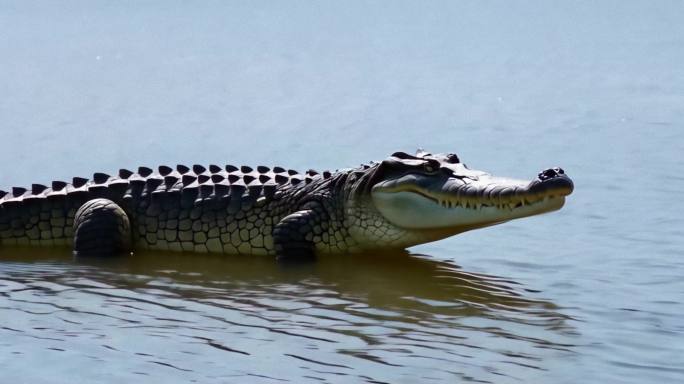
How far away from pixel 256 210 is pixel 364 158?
3363 mm

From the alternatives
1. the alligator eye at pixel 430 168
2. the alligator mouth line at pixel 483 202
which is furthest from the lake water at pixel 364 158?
the alligator eye at pixel 430 168

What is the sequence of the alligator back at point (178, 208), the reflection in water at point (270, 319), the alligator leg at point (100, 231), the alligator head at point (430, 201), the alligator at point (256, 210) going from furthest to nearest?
the alligator back at point (178, 208), the alligator leg at point (100, 231), the alligator at point (256, 210), the alligator head at point (430, 201), the reflection in water at point (270, 319)

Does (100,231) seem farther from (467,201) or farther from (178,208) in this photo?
(467,201)

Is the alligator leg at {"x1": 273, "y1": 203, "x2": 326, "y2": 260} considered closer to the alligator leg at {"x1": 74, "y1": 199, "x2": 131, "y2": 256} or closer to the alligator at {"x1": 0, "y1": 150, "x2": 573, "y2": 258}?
the alligator at {"x1": 0, "y1": 150, "x2": 573, "y2": 258}

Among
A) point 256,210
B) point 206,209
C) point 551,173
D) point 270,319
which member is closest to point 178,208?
point 206,209

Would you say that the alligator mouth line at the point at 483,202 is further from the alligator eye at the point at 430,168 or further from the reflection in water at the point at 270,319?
the reflection in water at the point at 270,319

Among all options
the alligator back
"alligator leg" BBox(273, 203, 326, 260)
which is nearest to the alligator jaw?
"alligator leg" BBox(273, 203, 326, 260)

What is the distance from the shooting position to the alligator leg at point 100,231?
8.88m

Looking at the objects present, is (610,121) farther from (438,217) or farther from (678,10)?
(678,10)

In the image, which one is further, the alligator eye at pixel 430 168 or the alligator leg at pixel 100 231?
the alligator leg at pixel 100 231

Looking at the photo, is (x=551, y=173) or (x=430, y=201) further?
(x=430, y=201)

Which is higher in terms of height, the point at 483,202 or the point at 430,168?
the point at 430,168

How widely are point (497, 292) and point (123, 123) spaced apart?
7.06 meters

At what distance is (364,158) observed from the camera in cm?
1225
